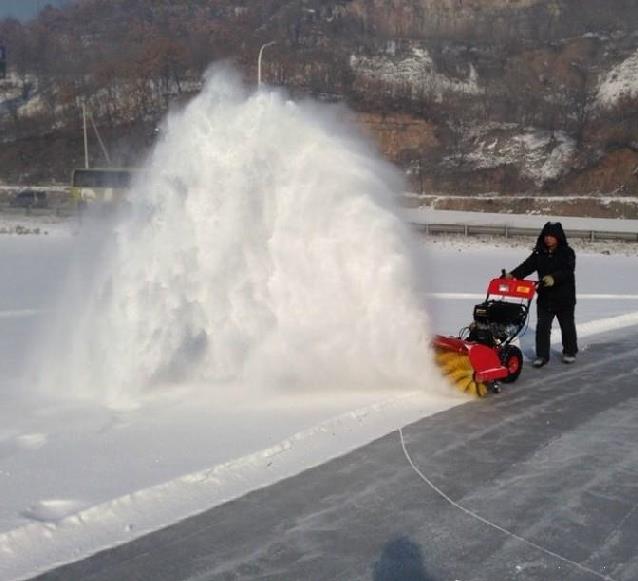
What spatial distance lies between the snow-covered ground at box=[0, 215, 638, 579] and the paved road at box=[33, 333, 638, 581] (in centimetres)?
23

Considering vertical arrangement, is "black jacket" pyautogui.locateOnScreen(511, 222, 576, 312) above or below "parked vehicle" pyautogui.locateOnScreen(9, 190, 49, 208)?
below

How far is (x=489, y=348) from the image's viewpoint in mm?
8172

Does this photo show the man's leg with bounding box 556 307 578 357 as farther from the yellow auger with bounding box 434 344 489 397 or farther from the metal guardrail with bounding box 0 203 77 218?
the metal guardrail with bounding box 0 203 77 218

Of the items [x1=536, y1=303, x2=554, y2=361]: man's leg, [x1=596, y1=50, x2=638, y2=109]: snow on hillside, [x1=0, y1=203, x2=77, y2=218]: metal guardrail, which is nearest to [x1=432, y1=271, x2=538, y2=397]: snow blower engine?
[x1=536, y1=303, x2=554, y2=361]: man's leg

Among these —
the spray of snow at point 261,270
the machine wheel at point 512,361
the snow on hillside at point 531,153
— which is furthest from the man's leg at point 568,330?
the snow on hillside at point 531,153

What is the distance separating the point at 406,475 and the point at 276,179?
340cm

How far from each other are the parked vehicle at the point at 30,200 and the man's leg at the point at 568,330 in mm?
35582

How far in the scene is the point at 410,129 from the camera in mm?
55906

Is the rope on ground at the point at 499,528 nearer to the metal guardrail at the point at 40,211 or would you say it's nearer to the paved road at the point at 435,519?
the paved road at the point at 435,519

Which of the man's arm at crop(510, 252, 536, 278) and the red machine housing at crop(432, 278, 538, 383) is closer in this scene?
the red machine housing at crop(432, 278, 538, 383)

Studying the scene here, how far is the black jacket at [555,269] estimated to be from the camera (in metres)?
9.45

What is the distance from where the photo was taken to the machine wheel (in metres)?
8.58

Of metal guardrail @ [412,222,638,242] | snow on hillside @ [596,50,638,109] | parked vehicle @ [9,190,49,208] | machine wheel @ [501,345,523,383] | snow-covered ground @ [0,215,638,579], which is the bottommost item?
snow-covered ground @ [0,215,638,579]

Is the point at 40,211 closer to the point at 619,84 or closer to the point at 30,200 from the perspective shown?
the point at 30,200
